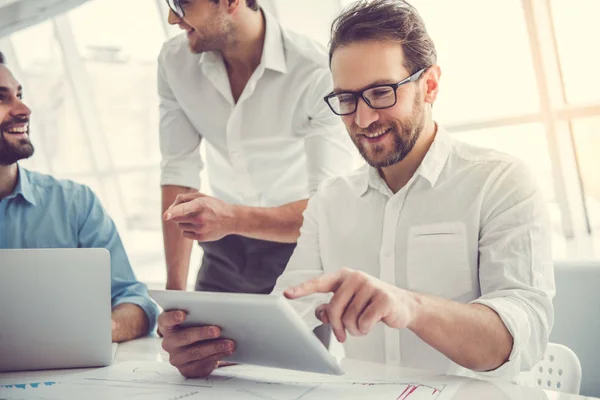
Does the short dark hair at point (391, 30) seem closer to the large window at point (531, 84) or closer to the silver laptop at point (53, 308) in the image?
the silver laptop at point (53, 308)

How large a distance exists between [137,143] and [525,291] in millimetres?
6462

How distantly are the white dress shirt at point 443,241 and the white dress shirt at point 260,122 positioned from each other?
0.42 m

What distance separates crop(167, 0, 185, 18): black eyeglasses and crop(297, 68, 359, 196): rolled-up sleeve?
401 millimetres

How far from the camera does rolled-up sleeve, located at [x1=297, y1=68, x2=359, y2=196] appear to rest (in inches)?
74.0

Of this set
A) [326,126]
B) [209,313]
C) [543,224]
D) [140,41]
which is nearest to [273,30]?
[326,126]

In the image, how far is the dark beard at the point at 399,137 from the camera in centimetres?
137

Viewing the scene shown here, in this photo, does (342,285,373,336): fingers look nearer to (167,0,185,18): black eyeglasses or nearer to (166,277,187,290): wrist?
(166,277,187,290): wrist

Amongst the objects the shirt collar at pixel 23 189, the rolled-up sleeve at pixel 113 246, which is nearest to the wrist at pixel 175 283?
the rolled-up sleeve at pixel 113 246

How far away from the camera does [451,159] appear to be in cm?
139

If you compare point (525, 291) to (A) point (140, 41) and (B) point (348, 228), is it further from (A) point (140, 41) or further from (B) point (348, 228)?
(A) point (140, 41)

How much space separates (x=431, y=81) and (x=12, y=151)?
40.8 inches

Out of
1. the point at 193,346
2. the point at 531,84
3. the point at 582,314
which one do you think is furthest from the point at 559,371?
the point at 531,84

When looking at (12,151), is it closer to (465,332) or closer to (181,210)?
(181,210)

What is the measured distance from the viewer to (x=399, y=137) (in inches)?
53.8
